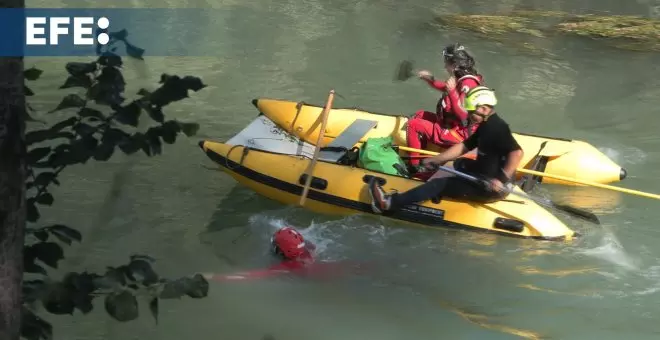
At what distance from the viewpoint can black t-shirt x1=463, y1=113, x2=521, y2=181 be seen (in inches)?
229

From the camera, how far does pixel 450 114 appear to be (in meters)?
7.27

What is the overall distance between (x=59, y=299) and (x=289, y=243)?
409 cm

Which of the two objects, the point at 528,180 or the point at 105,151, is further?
the point at 528,180

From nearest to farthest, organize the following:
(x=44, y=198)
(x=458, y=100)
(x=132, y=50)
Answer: (x=132, y=50) < (x=44, y=198) < (x=458, y=100)

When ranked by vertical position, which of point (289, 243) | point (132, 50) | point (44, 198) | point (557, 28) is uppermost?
point (557, 28)

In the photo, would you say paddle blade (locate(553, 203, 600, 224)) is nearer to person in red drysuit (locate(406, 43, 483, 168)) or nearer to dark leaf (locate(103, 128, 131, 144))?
person in red drysuit (locate(406, 43, 483, 168))

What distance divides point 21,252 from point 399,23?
13227mm

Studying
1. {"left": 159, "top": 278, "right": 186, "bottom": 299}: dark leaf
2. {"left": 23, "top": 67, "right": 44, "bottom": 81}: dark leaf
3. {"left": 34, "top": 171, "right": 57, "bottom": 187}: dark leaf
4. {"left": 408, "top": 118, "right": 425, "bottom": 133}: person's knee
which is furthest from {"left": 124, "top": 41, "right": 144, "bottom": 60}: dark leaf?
{"left": 408, "top": 118, "right": 425, "bottom": 133}: person's knee

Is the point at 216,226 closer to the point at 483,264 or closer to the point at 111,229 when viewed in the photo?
the point at 111,229

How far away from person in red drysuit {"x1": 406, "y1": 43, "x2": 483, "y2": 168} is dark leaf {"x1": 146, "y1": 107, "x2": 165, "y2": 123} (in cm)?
532

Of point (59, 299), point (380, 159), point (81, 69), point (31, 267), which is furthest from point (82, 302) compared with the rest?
point (380, 159)

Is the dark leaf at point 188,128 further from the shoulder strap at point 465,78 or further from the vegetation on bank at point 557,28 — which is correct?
the vegetation on bank at point 557,28

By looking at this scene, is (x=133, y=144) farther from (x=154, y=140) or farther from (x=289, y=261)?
(x=289, y=261)

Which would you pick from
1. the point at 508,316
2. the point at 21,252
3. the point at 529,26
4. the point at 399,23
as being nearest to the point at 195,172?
the point at 508,316
